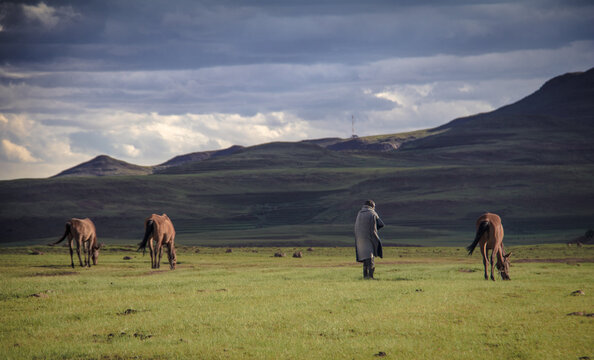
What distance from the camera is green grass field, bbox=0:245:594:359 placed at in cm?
1167

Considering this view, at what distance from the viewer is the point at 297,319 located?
1462cm

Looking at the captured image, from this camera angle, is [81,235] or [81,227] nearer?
[81,235]

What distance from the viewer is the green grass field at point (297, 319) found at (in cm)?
1167

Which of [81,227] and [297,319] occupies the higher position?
[81,227]

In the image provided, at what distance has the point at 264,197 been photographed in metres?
134

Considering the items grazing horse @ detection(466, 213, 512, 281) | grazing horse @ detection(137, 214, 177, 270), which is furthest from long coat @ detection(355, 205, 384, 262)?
grazing horse @ detection(137, 214, 177, 270)

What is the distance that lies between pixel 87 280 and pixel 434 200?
91.6 m

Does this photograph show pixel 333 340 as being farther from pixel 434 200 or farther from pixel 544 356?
pixel 434 200

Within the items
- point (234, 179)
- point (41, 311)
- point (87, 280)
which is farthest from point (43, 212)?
point (41, 311)

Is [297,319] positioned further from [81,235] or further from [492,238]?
[81,235]

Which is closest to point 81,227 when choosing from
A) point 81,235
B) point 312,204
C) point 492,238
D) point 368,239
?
point 81,235

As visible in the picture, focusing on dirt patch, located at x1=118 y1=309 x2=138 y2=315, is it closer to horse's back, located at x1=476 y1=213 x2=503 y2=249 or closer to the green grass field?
the green grass field

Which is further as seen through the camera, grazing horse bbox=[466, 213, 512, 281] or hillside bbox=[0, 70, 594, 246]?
hillside bbox=[0, 70, 594, 246]

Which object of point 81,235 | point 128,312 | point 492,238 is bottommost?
point 128,312
